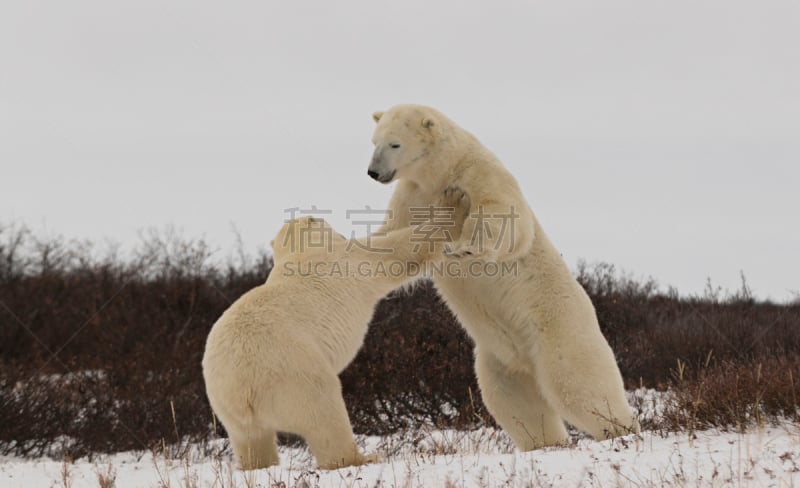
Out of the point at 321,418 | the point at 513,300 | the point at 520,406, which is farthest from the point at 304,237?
the point at 520,406

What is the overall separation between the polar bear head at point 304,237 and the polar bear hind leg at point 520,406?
4.38 feet

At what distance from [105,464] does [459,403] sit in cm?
322

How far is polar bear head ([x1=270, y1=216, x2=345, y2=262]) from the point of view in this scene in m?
3.94

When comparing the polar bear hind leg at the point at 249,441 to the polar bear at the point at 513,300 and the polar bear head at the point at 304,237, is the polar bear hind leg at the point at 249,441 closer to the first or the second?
the polar bear head at the point at 304,237

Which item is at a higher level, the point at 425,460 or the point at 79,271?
the point at 79,271

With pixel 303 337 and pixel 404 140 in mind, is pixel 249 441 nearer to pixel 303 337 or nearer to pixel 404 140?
pixel 303 337

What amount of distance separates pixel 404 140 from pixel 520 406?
1686 millimetres

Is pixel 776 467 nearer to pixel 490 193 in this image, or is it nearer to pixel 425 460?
pixel 425 460

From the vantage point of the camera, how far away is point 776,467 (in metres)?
2.99

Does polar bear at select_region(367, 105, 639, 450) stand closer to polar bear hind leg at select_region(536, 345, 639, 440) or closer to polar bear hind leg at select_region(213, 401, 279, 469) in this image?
polar bear hind leg at select_region(536, 345, 639, 440)

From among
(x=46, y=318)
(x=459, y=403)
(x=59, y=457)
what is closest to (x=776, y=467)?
(x=459, y=403)

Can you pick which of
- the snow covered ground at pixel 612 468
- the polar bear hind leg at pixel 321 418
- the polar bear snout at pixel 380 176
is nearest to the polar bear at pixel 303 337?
the polar bear hind leg at pixel 321 418

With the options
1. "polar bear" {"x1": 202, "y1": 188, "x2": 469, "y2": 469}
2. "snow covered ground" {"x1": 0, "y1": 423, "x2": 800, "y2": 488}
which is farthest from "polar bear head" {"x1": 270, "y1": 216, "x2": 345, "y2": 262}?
"snow covered ground" {"x1": 0, "y1": 423, "x2": 800, "y2": 488}

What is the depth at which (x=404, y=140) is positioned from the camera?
432 cm
